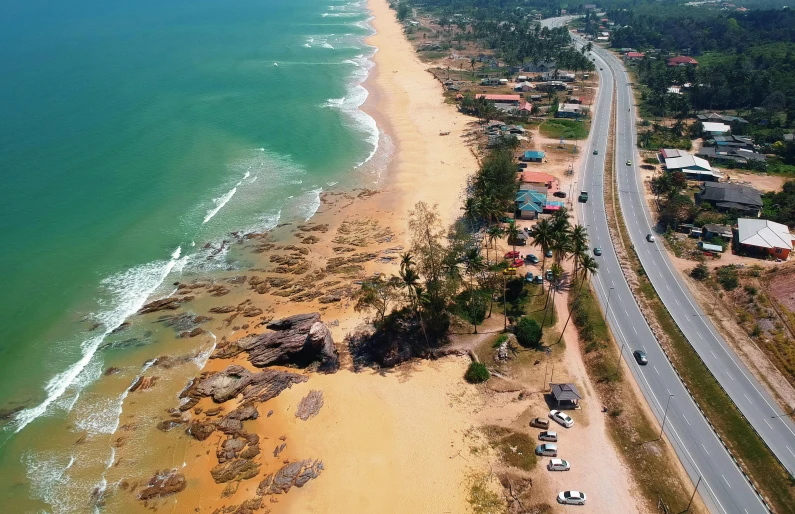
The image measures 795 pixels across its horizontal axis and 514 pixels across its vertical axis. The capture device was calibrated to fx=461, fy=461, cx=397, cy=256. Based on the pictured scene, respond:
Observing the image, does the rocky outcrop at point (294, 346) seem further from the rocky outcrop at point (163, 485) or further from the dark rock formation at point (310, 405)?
the rocky outcrop at point (163, 485)

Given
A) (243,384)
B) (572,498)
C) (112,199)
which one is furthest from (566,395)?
(112,199)

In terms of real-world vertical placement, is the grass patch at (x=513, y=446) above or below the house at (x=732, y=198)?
below

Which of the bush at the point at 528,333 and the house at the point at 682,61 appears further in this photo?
the house at the point at 682,61

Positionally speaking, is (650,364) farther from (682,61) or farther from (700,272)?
(682,61)

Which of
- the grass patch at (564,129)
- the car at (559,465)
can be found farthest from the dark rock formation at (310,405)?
the grass patch at (564,129)

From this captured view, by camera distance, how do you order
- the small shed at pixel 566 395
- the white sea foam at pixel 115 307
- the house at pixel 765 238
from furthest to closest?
the house at pixel 765 238 → the white sea foam at pixel 115 307 → the small shed at pixel 566 395

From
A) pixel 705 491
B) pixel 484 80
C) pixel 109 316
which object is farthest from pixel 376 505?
pixel 484 80

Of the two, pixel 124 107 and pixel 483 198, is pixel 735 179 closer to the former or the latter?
pixel 483 198
